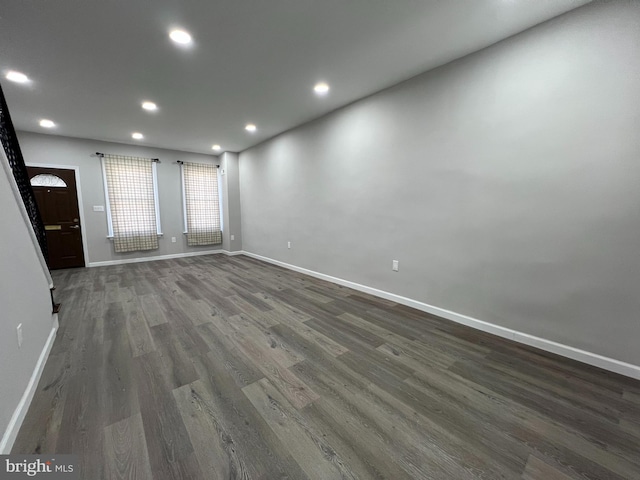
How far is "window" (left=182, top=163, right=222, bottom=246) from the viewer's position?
6152mm

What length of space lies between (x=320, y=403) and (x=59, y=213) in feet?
21.1

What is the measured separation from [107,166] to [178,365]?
5401mm

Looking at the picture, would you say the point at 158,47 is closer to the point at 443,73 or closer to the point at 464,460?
the point at 443,73

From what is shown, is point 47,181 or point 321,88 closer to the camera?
point 321,88

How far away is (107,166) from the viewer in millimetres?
5164

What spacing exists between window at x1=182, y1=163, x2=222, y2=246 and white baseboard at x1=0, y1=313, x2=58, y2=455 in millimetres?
4519

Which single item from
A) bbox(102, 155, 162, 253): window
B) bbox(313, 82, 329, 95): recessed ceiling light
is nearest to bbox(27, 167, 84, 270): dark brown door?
bbox(102, 155, 162, 253): window

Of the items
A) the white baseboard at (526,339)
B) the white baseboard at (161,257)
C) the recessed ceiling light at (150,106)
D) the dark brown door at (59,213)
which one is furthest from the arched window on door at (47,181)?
the white baseboard at (526,339)

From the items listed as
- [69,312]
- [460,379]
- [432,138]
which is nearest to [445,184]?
[432,138]

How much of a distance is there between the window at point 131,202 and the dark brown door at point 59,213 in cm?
57

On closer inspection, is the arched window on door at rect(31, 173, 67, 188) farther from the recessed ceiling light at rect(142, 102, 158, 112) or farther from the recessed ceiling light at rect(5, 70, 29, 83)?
the recessed ceiling light at rect(142, 102, 158, 112)

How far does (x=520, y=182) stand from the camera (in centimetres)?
213

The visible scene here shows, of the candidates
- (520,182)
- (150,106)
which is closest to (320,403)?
(520,182)

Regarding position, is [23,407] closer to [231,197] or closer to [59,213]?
[59,213]
